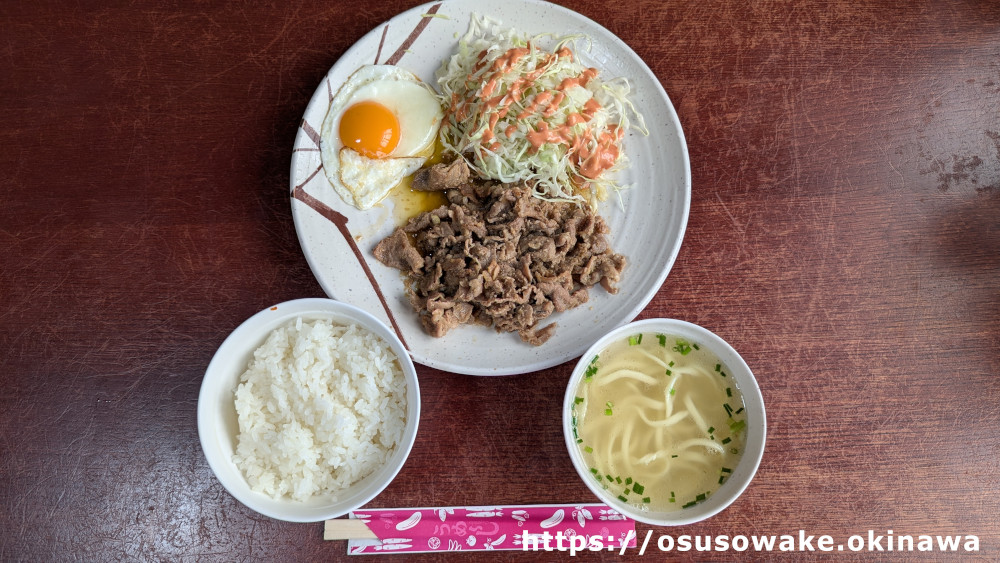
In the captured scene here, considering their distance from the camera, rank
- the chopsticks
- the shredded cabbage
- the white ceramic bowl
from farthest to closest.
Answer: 1. the shredded cabbage
2. the chopsticks
3. the white ceramic bowl

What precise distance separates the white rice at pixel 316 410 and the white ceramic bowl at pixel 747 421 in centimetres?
72

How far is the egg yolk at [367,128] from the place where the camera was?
2.62 m

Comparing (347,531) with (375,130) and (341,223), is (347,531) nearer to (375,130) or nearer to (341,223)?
(341,223)

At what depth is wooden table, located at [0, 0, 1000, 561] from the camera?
104 inches

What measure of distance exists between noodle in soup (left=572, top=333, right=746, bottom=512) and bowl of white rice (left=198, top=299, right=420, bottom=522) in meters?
0.75

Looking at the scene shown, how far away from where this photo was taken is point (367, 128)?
263cm

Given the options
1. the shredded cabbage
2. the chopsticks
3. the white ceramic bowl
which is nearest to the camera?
the white ceramic bowl

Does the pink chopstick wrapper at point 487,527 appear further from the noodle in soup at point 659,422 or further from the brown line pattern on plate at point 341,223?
the brown line pattern on plate at point 341,223

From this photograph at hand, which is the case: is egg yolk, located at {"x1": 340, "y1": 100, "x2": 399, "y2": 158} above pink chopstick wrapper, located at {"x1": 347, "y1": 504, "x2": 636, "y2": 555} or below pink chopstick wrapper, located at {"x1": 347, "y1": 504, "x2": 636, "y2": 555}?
above

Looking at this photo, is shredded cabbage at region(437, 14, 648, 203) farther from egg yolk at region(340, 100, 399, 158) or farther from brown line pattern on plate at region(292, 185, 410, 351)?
brown line pattern on plate at region(292, 185, 410, 351)

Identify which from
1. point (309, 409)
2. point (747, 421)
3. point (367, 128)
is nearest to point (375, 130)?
point (367, 128)

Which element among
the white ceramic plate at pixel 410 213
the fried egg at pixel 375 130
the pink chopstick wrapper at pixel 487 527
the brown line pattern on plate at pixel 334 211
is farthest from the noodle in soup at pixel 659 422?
the fried egg at pixel 375 130

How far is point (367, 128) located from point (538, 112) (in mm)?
791

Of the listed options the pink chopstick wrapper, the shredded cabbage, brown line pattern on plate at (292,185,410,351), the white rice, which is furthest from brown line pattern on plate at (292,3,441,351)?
the pink chopstick wrapper
